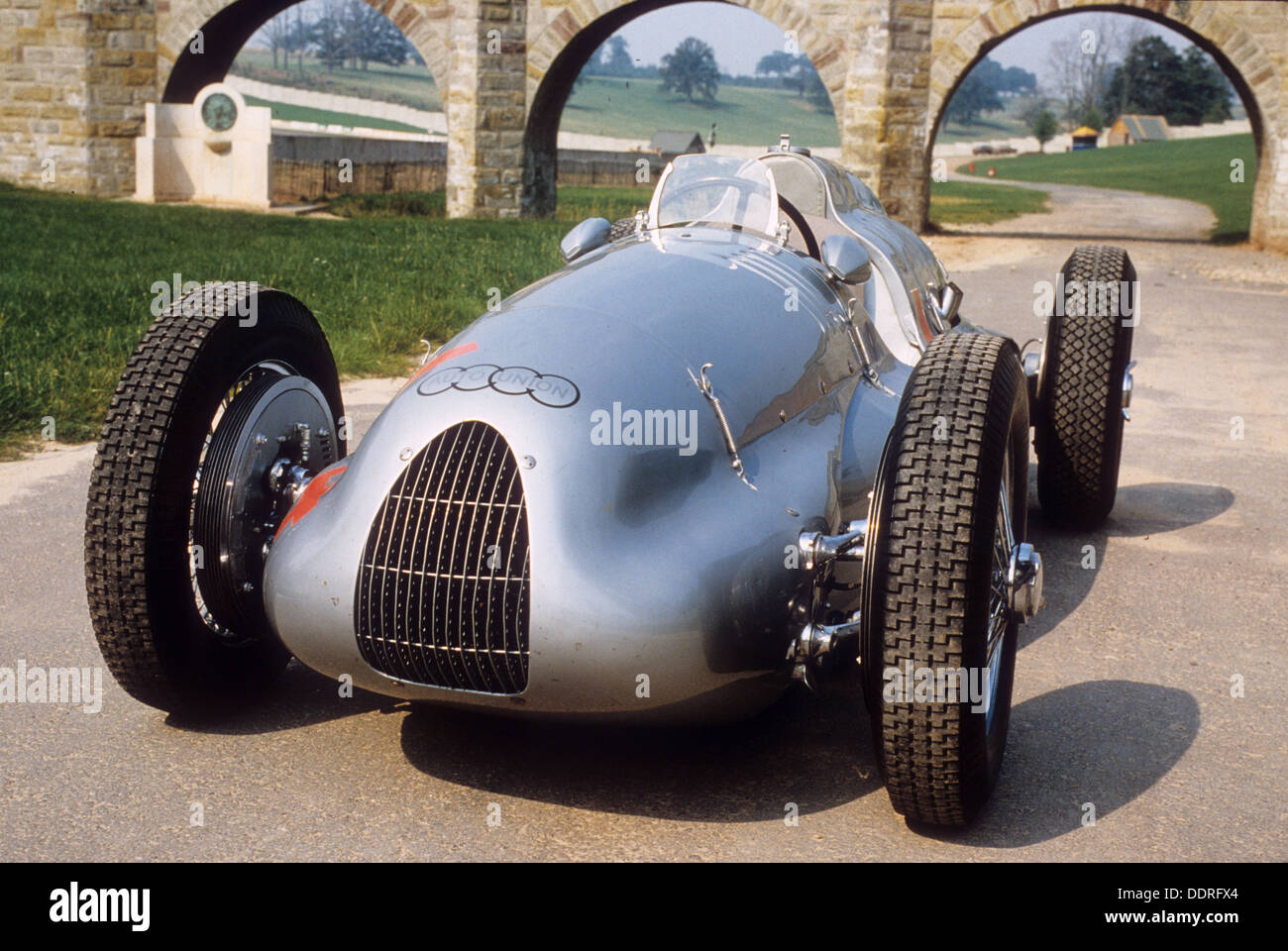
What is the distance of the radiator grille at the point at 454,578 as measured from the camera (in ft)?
10.2

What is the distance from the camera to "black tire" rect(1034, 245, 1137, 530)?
5930 millimetres

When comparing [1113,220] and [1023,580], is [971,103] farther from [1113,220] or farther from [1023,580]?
[1023,580]

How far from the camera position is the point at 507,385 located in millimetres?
3291

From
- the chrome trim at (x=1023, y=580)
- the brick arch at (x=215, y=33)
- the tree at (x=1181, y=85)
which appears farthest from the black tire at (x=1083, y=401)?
the tree at (x=1181, y=85)

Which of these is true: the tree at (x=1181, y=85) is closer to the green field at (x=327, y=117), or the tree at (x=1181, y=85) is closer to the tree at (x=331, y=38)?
the green field at (x=327, y=117)

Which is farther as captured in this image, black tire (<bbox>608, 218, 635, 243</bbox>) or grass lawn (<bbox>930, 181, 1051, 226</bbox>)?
grass lawn (<bbox>930, 181, 1051, 226</bbox>)

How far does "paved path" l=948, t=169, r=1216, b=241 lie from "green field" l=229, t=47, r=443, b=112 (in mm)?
51427

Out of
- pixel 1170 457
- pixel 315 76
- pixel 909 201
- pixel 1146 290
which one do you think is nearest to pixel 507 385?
pixel 1170 457

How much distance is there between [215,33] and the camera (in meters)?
25.2

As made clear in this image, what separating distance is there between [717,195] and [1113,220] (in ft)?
96.2

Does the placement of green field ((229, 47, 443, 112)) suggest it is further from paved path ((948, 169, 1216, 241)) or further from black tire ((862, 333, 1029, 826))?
black tire ((862, 333, 1029, 826))

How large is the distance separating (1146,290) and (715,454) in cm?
1428

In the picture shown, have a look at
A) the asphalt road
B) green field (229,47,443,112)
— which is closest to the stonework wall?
the asphalt road

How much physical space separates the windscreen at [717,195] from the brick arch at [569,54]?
60.9 ft
